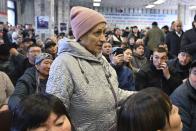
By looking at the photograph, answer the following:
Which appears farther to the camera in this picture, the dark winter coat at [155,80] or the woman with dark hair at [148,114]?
the dark winter coat at [155,80]

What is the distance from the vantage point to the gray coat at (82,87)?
Result: 6.97 ft

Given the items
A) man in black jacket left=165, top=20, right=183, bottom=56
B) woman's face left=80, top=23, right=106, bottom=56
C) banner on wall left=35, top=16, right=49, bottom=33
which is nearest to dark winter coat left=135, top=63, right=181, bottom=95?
woman's face left=80, top=23, right=106, bottom=56

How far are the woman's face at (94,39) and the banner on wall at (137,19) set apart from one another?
2659 centimetres

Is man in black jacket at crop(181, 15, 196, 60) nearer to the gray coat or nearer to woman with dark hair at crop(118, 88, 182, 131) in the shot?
the gray coat

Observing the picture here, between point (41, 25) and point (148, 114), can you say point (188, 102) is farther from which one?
point (41, 25)

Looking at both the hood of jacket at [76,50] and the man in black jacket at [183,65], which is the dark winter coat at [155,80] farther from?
Result: the hood of jacket at [76,50]

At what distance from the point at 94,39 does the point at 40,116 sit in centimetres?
87

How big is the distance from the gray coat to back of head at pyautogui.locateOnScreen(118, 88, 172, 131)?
51 cm

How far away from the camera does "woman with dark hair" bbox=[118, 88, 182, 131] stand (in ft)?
5.10

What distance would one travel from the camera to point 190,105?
294 cm

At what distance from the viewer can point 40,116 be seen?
1480 millimetres

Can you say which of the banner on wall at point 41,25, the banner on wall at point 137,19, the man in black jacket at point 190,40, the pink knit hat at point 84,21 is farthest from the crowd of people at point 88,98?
the banner on wall at point 137,19

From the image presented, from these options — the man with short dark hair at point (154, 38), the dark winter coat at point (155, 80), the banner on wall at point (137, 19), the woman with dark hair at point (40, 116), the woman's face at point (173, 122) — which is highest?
the banner on wall at point (137, 19)

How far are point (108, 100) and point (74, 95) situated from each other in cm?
21
